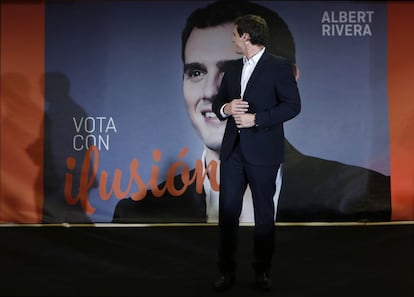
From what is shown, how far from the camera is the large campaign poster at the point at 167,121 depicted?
4.16 metres

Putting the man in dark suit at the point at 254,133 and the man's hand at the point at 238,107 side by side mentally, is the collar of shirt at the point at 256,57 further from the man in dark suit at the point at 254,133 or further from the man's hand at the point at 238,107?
the man's hand at the point at 238,107

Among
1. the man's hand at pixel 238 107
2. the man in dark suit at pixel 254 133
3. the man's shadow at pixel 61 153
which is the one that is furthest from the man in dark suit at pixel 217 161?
the man's hand at pixel 238 107

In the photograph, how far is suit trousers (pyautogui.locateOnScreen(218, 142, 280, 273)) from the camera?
2.54 meters

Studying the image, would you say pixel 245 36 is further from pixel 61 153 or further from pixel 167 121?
pixel 61 153

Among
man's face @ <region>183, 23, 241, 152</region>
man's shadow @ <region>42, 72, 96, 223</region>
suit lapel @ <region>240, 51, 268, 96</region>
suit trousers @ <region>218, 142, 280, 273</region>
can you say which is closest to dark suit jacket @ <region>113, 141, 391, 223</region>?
man's shadow @ <region>42, 72, 96, 223</region>

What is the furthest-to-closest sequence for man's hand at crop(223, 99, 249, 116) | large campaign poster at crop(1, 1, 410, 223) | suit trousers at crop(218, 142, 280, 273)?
large campaign poster at crop(1, 1, 410, 223) → suit trousers at crop(218, 142, 280, 273) → man's hand at crop(223, 99, 249, 116)

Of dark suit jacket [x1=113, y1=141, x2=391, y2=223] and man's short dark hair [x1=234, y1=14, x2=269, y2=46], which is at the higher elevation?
man's short dark hair [x1=234, y1=14, x2=269, y2=46]

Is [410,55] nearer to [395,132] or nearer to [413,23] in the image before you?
[413,23]

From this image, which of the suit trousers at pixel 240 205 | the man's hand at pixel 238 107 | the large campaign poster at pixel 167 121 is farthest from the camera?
the large campaign poster at pixel 167 121

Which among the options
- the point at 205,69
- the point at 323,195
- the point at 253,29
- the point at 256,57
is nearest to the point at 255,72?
the point at 256,57

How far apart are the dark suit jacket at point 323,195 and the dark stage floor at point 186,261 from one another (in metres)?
0.14

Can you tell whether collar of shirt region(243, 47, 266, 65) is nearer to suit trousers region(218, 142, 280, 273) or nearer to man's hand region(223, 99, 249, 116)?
man's hand region(223, 99, 249, 116)

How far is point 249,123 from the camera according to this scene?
2.43 m

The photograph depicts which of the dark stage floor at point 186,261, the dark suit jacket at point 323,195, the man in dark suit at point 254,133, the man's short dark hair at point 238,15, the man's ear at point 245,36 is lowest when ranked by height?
the dark stage floor at point 186,261
